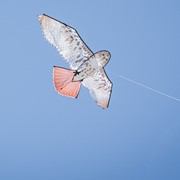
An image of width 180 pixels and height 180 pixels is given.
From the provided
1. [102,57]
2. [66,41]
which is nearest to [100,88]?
[102,57]

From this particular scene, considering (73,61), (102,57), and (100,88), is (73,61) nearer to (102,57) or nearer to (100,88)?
(102,57)

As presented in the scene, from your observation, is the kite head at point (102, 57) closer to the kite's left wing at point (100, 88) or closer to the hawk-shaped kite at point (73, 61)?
the hawk-shaped kite at point (73, 61)

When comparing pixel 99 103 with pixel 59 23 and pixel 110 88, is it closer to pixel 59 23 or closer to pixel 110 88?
pixel 110 88

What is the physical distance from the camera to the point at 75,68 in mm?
4266

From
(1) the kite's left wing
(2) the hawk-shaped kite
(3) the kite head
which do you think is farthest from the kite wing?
(1) the kite's left wing

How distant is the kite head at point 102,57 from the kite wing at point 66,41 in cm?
10

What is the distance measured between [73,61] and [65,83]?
0.28 meters

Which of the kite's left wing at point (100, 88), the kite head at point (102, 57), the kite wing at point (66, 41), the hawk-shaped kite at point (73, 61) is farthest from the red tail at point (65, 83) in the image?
the kite head at point (102, 57)

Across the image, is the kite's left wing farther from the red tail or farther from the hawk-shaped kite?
the red tail

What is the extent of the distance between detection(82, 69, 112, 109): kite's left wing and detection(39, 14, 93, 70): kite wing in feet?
1.29

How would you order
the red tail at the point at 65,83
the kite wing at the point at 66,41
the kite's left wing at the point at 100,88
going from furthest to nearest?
the kite's left wing at the point at 100,88, the red tail at the point at 65,83, the kite wing at the point at 66,41

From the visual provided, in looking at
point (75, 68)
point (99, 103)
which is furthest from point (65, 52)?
point (99, 103)

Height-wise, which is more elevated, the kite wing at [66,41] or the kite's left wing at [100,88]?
the kite wing at [66,41]

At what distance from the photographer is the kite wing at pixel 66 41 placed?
3.94m
